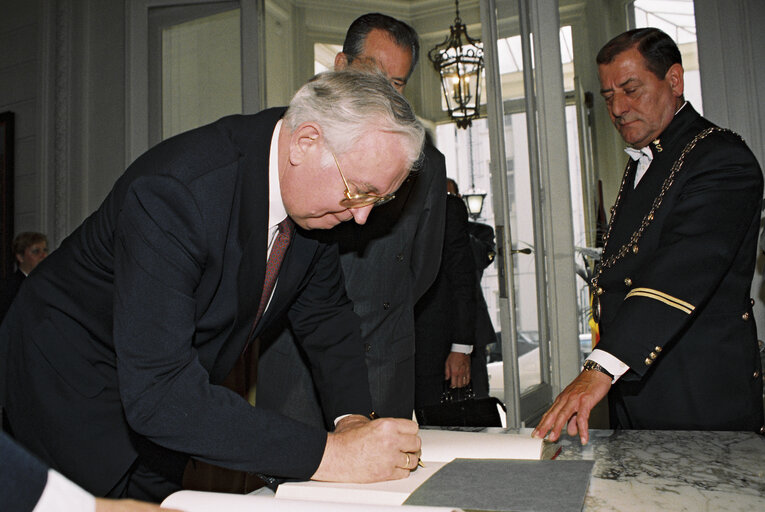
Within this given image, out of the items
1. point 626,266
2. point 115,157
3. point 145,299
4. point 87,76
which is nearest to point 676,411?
point 626,266

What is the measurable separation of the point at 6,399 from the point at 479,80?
19.8ft

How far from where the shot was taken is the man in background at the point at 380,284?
1.93m

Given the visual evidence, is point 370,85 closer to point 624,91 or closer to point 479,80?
point 624,91

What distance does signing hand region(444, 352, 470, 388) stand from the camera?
320 centimetres

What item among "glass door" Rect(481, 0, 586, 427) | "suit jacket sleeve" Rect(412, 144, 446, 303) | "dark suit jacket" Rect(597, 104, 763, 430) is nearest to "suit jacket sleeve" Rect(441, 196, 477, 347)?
"glass door" Rect(481, 0, 586, 427)

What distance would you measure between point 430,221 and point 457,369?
121cm

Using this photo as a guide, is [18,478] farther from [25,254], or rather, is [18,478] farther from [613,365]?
[25,254]

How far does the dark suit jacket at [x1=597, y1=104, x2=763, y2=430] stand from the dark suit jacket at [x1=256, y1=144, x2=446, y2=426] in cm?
69

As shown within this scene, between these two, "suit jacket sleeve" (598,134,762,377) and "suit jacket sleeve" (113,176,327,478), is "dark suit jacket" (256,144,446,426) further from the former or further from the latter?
"suit jacket sleeve" (113,176,327,478)

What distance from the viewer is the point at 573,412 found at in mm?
1218

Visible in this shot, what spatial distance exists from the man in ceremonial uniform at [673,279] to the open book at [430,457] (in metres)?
0.10

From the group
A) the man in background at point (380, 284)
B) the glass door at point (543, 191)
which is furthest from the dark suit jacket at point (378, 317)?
the glass door at point (543, 191)

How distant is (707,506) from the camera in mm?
818

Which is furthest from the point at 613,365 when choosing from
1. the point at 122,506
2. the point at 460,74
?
the point at 460,74
